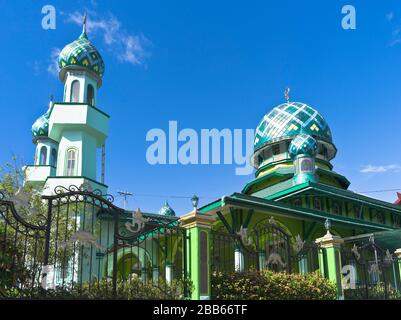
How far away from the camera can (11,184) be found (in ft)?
43.3

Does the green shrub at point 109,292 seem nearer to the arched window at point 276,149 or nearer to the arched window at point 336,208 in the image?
the arched window at point 336,208

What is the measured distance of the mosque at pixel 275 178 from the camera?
14.4 meters

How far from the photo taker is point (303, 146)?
22250 mm

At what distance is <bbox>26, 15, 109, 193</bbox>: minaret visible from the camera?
1964cm

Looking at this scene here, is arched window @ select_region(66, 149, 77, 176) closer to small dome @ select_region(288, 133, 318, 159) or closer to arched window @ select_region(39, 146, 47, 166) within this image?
arched window @ select_region(39, 146, 47, 166)

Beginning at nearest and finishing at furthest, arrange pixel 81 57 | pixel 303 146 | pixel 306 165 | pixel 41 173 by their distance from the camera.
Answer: pixel 81 57 < pixel 306 165 < pixel 303 146 < pixel 41 173

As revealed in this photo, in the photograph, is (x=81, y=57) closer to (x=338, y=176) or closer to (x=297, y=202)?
(x=297, y=202)

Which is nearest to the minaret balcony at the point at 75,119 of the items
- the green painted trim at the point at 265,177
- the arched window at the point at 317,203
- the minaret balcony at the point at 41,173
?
the minaret balcony at the point at 41,173

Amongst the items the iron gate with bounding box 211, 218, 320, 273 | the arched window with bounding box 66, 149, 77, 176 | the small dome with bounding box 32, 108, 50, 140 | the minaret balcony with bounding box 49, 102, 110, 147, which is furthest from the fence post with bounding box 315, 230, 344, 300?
the small dome with bounding box 32, 108, 50, 140

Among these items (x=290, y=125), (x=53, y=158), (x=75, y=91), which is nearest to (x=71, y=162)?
(x=75, y=91)

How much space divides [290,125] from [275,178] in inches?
132
